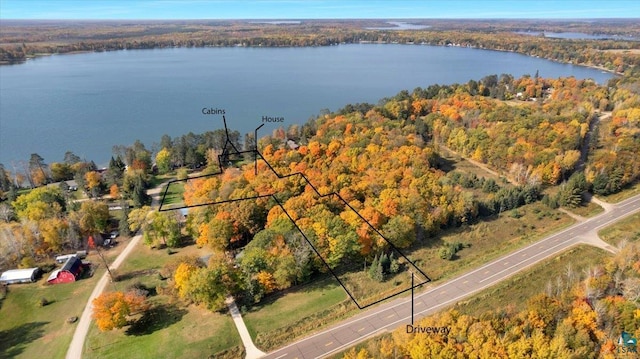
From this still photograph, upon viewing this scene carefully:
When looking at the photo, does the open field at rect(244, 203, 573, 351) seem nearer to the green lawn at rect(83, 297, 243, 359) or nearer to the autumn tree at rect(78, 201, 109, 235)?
the green lawn at rect(83, 297, 243, 359)

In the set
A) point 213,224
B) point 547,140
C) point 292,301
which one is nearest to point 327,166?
point 213,224

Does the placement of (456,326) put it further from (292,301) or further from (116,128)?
(116,128)

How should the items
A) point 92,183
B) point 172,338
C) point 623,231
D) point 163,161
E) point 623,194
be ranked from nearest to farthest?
1. point 172,338
2. point 623,231
3. point 623,194
4. point 92,183
5. point 163,161

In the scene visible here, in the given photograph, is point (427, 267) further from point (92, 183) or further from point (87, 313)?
point (92, 183)

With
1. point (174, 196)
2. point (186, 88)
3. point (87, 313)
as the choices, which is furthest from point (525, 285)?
point (186, 88)

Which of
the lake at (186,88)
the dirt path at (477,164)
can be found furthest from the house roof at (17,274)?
the dirt path at (477,164)
